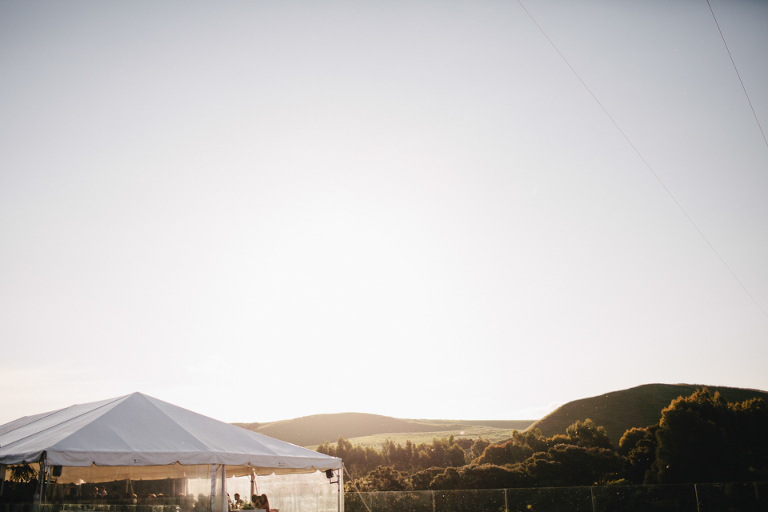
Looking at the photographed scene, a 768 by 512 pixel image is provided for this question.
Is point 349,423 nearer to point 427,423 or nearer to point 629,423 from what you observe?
point 427,423

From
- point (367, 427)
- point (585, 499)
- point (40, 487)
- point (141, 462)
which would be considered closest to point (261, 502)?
point (141, 462)

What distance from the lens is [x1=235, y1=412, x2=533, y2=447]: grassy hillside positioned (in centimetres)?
10619

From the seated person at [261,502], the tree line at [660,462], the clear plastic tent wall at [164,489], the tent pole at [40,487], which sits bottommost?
the tree line at [660,462]

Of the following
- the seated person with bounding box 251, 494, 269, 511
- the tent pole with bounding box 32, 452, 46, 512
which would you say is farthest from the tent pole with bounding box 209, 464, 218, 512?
the tent pole with bounding box 32, 452, 46, 512

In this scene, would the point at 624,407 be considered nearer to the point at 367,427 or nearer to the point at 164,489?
the point at 164,489

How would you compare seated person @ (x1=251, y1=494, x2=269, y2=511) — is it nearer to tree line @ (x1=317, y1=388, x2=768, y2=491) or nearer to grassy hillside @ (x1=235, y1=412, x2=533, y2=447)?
tree line @ (x1=317, y1=388, x2=768, y2=491)

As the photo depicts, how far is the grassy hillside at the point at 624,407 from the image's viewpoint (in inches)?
2003

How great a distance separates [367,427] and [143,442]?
113603mm

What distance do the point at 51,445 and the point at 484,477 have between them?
68.2 feet

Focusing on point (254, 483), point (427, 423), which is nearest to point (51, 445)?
point (254, 483)

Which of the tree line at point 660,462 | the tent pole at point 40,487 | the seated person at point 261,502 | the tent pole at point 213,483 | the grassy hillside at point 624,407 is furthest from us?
the grassy hillside at point 624,407

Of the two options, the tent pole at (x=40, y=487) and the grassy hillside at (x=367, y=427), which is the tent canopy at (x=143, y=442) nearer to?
the tent pole at (x=40, y=487)

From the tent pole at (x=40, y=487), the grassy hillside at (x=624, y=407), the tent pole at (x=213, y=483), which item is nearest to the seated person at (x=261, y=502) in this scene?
the tent pole at (x=213, y=483)

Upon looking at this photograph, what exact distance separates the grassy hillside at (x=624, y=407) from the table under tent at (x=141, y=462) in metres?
43.5
